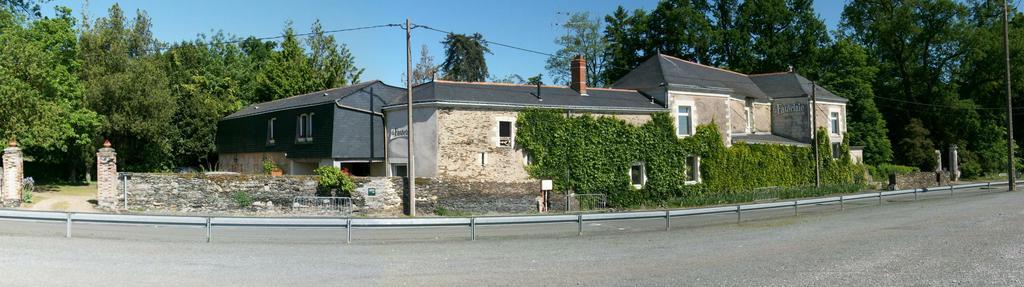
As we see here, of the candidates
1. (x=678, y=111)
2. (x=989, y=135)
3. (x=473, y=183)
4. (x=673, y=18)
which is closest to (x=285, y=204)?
(x=473, y=183)

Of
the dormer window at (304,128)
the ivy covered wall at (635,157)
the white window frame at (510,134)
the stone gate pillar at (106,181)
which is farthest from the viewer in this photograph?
the dormer window at (304,128)

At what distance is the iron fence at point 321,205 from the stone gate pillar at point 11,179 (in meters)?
9.22

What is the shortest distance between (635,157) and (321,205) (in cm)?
1495

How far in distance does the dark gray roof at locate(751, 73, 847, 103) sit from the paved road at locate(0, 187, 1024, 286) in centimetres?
3072

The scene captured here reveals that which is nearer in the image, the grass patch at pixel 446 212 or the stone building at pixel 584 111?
the grass patch at pixel 446 212

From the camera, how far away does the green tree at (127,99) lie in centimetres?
4050

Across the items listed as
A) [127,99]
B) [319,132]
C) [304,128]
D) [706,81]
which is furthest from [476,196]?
[127,99]

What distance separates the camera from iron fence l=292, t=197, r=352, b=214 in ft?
91.8

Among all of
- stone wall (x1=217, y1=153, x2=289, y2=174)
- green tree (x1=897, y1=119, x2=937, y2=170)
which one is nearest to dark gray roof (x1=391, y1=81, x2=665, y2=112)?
stone wall (x1=217, y1=153, x2=289, y2=174)

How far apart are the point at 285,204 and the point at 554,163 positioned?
11.3 metres

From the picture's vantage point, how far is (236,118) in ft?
143

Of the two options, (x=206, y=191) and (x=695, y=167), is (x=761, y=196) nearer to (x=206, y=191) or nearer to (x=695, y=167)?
(x=695, y=167)

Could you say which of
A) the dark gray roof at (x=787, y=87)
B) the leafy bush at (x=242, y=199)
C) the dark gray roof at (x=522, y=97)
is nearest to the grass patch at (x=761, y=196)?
the dark gray roof at (x=522, y=97)

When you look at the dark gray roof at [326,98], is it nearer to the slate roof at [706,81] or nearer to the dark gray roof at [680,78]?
the dark gray roof at [680,78]
